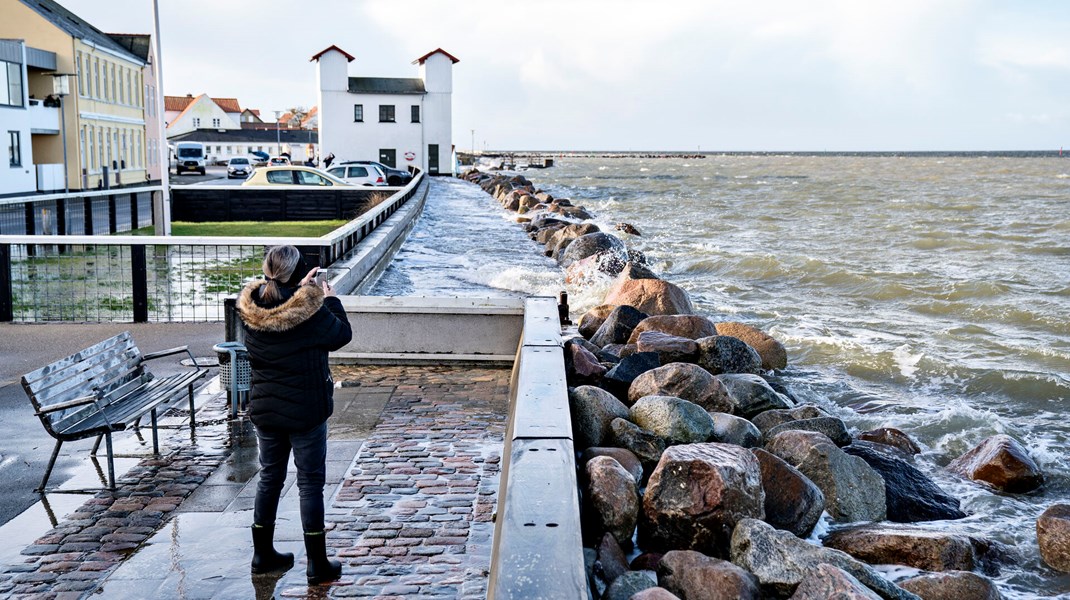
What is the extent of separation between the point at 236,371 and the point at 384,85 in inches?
2385

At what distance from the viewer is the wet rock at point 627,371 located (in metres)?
9.23

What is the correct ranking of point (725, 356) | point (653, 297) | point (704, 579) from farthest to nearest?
point (653, 297)
point (725, 356)
point (704, 579)

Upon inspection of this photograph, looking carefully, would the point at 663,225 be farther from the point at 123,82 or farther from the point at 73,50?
the point at 123,82

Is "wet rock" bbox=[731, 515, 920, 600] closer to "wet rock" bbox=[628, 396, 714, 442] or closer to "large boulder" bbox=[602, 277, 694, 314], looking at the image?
"wet rock" bbox=[628, 396, 714, 442]

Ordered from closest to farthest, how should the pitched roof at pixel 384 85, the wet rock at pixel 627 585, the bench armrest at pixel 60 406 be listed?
the wet rock at pixel 627 585 → the bench armrest at pixel 60 406 → the pitched roof at pixel 384 85

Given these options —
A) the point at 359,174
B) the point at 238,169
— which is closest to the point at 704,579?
the point at 359,174

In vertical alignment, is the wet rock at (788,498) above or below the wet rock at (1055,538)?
above

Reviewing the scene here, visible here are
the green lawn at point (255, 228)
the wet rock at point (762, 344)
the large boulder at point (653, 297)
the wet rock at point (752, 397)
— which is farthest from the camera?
the green lawn at point (255, 228)

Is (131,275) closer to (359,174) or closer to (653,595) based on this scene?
(653,595)

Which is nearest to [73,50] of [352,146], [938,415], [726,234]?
[352,146]

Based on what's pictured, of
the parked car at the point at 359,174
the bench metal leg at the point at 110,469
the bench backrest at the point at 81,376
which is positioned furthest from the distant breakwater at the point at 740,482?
the parked car at the point at 359,174

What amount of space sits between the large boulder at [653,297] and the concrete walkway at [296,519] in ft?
21.6

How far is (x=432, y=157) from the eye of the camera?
220 feet

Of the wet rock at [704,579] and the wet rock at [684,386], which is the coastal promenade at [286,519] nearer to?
the wet rock at [704,579]
